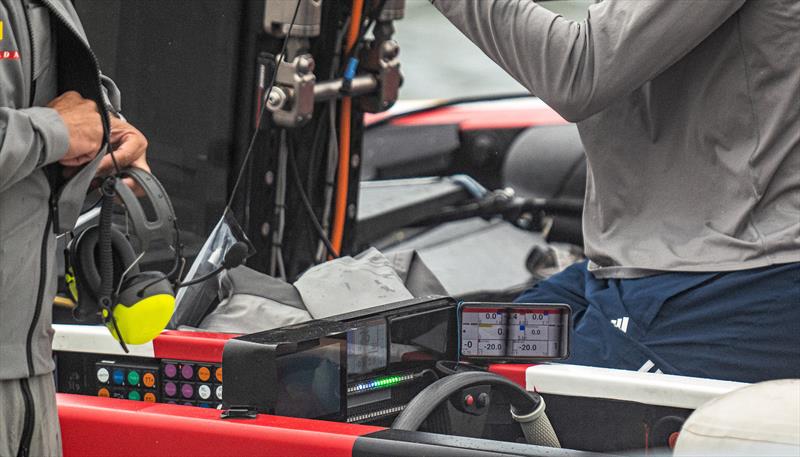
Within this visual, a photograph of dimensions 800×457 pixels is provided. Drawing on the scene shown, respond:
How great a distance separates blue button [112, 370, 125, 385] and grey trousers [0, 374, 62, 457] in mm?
311

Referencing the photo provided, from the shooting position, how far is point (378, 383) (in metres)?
1.80

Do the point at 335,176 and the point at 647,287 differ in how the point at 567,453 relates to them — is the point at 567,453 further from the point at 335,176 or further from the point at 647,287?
the point at 335,176

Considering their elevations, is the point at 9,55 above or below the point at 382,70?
above

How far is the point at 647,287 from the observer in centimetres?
204

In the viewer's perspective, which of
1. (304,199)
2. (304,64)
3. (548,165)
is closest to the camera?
(304,64)

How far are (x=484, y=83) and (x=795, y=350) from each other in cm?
889

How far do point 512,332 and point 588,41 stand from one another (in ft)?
1.56

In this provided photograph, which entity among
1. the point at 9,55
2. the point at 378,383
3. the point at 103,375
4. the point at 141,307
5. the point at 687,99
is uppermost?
the point at 9,55

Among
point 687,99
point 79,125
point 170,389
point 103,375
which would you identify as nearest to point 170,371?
point 170,389

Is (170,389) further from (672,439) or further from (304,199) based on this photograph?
(304,199)

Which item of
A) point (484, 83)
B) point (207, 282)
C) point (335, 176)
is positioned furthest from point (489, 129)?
point (484, 83)

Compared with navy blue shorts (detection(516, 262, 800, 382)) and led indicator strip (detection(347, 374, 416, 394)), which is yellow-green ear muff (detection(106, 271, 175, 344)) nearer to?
led indicator strip (detection(347, 374, 416, 394))

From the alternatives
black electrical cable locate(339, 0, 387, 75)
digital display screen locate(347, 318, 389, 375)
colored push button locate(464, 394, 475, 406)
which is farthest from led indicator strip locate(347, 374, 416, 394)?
black electrical cable locate(339, 0, 387, 75)

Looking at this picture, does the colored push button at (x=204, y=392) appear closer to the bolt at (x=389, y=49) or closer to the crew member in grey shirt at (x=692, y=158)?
the crew member in grey shirt at (x=692, y=158)
